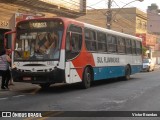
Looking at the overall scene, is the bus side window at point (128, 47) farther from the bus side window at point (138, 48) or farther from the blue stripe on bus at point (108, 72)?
the bus side window at point (138, 48)

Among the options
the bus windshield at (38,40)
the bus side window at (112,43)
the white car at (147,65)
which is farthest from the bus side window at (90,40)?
the white car at (147,65)

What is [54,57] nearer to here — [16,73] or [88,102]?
[16,73]

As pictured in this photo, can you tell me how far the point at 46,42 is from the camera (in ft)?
49.7

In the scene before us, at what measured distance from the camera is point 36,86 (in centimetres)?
1862

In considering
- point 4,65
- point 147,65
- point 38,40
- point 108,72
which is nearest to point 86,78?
point 38,40

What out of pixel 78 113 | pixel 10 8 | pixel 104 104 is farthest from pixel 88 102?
pixel 10 8

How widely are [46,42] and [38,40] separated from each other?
411 mm

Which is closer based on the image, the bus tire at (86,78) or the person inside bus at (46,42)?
the person inside bus at (46,42)

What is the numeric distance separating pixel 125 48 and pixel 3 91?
9722mm

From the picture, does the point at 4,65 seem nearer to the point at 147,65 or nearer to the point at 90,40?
the point at 90,40

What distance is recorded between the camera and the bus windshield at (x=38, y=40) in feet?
49.2

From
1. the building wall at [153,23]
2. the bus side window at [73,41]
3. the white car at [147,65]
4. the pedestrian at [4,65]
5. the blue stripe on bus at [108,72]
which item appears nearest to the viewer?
the bus side window at [73,41]

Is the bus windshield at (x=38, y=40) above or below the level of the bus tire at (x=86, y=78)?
above

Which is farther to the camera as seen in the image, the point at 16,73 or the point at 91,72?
the point at 91,72
